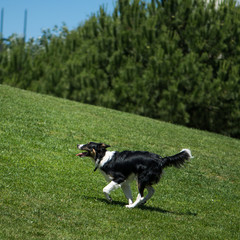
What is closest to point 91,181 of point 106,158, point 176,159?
point 106,158

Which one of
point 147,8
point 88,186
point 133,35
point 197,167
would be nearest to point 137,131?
point 197,167

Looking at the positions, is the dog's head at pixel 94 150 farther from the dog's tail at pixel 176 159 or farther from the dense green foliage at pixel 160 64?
the dense green foliage at pixel 160 64

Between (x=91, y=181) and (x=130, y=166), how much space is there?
241 cm

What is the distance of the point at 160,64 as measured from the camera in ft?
77.1

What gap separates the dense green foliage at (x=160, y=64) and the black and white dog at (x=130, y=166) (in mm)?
15101

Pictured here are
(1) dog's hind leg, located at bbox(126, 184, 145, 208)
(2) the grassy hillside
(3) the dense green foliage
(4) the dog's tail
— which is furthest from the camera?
(3) the dense green foliage

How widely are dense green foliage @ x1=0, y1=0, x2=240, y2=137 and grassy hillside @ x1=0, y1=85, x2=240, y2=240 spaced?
4522 mm

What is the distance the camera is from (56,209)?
7.41 meters

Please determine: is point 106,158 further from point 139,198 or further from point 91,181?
point 91,181

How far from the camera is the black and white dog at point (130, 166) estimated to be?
8.12 m

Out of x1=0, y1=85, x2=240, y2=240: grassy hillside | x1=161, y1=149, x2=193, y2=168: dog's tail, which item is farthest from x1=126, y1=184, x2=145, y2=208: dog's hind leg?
x1=161, y1=149, x2=193, y2=168: dog's tail

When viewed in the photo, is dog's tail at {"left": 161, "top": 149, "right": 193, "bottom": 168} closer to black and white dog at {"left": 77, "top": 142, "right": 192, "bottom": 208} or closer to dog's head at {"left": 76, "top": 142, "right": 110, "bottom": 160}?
black and white dog at {"left": 77, "top": 142, "right": 192, "bottom": 208}

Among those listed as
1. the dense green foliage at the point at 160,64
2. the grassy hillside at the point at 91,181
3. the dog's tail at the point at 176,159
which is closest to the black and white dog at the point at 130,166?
the dog's tail at the point at 176,159

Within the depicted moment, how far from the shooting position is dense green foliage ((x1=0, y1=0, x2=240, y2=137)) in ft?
76.4
